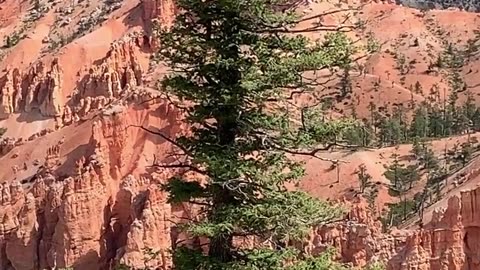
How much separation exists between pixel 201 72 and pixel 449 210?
2134 cm

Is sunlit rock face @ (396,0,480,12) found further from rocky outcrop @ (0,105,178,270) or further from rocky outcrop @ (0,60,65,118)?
rocky outcrop @ (0,105,178,270)

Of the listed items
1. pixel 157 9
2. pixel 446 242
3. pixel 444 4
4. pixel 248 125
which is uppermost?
pixel 444 4

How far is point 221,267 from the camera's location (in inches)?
479

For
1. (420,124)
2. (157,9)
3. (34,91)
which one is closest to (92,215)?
(420,124)

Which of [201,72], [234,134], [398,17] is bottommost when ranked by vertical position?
[234,134]

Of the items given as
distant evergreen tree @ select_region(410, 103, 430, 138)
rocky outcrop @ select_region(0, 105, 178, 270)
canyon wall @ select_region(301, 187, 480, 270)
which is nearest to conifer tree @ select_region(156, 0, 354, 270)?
canyon wall @ select_region(301, 187, 480, 270)

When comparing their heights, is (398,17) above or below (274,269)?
above

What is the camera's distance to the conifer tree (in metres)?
12.2

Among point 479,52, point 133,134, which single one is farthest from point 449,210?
point 479,52

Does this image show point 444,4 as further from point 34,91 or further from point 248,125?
point 248,125

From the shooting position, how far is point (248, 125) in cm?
1252

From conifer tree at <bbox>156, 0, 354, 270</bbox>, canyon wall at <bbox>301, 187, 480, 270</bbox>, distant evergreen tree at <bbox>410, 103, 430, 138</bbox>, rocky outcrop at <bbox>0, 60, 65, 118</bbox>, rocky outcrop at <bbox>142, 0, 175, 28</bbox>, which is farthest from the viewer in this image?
rocky outcrop at <bbox>0, 60, 65, 118</bbox>

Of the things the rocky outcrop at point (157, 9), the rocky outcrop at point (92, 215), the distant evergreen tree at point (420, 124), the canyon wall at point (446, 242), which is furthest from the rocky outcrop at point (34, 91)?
the canyon wall at point (446, 242)

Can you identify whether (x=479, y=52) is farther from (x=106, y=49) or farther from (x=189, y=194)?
(x=189, y=194)
